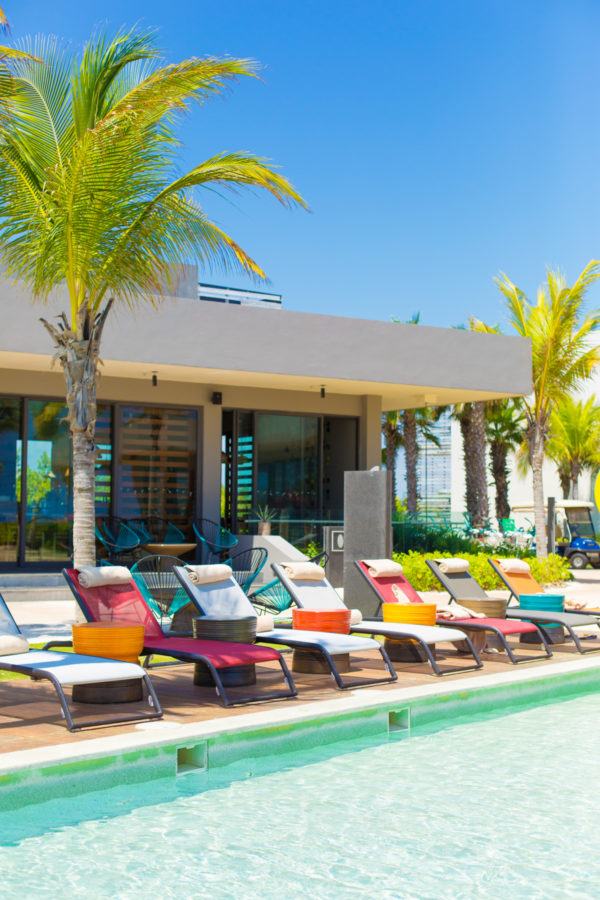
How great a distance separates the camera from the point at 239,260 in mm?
11008

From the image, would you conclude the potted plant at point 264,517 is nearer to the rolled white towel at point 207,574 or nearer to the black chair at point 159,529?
the black chair at point 159,529

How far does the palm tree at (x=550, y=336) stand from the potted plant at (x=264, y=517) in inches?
205

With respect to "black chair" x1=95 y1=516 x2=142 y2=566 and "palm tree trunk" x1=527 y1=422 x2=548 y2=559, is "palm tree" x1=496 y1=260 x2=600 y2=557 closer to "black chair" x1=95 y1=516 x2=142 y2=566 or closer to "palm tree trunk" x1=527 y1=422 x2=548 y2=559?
"palm tree trunk" x1=527 y1=422 x2=548 y2=559

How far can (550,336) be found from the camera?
19188 mm

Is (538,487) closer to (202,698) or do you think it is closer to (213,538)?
(213,538)

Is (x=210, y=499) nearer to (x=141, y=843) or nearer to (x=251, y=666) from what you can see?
(x=251, y=666)

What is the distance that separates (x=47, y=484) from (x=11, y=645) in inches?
394

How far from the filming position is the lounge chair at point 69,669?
5945 mm

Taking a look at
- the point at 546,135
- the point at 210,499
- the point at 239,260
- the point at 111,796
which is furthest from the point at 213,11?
the point at 111,796

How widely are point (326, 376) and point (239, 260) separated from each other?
551 centimetres

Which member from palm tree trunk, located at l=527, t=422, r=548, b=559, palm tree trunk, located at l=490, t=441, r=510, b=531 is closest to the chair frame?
palm tree trunk, located at l=527, t=422, r=548, b=559

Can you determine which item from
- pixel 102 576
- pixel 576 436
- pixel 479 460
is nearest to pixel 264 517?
pixel 102 576

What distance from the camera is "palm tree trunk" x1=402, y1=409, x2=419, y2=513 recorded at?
31.1 meters

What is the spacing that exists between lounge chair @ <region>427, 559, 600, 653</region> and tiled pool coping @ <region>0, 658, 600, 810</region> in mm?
1416
